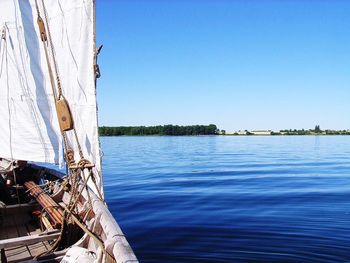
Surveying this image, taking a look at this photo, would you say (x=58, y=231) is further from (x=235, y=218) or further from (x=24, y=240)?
(x=235, y=218)

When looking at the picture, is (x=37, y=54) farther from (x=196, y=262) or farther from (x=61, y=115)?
(x=196, y=262)

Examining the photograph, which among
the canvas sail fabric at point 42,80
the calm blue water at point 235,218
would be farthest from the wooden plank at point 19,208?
the calm blue water at point 235,218

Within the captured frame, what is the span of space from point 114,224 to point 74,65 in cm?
357

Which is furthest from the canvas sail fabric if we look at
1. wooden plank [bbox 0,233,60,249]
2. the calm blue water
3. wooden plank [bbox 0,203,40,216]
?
the calm blue water

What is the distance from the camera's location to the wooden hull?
5266 mm

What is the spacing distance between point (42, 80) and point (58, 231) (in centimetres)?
396

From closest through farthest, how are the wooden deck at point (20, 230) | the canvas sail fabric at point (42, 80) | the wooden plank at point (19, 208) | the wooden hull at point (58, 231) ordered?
the wooden hull at point (58, 231) < the canvas sail fabric at point (42, 80) < the wooden deck at point (20, 230) < the wooden plank at point (19, 208)

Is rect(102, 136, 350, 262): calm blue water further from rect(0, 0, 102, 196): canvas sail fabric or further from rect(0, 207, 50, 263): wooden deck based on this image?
rect(0, 0, 102, 196): canvas sail fabric

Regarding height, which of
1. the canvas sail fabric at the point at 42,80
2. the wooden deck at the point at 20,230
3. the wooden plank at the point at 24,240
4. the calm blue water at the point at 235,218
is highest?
the canvas sail fabric at the point at 42,80

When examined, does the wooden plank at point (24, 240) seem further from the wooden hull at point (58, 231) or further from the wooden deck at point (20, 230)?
the wooden deck at point (20, 230)

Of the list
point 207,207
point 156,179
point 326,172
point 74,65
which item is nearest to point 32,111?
point 74,65

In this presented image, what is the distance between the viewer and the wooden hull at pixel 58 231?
5266 millimetres

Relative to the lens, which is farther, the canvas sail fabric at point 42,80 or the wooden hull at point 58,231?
the canvas sail fabric at point 42,80

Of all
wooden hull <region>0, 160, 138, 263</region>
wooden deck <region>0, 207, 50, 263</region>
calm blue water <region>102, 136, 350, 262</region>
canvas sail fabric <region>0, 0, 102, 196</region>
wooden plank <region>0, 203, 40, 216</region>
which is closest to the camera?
wooden hull <region>0, 160, 138, 263</region>
